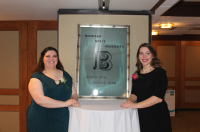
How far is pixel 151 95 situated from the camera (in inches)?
79.7

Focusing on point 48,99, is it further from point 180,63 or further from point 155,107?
point 180,63

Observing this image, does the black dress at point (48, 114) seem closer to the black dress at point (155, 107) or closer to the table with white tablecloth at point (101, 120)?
the table with white tablecloth at point (101, 120)

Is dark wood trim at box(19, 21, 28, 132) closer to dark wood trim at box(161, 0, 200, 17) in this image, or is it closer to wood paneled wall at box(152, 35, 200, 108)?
dark wood trim at box(161, 0, 200, 17)

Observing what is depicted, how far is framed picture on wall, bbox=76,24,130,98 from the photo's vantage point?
9.39 ft

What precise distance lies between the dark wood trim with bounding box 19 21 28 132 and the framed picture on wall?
1718 mm

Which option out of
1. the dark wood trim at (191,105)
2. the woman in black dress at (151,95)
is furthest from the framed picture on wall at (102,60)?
the dark wood trim at (191,105)

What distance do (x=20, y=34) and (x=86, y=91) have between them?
7.42ft

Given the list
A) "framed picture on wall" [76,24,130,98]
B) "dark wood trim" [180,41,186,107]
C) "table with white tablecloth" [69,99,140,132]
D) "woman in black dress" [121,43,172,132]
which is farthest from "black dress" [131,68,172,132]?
"dark wood trim" [180,41,186,107]

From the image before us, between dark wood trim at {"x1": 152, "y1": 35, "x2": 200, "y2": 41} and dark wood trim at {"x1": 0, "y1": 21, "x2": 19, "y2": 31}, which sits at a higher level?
dark wood trim at {"x1": 152, "y1": 35, "x2": 200, "y2": 41}

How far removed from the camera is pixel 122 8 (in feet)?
9.12

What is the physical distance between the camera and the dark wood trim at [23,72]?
3.85 metres

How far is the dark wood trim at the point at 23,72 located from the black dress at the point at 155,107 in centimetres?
290

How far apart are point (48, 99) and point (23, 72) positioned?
7.65 ft

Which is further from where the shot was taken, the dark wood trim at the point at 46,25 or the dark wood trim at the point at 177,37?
the dark wood trim at the point at 177,37
